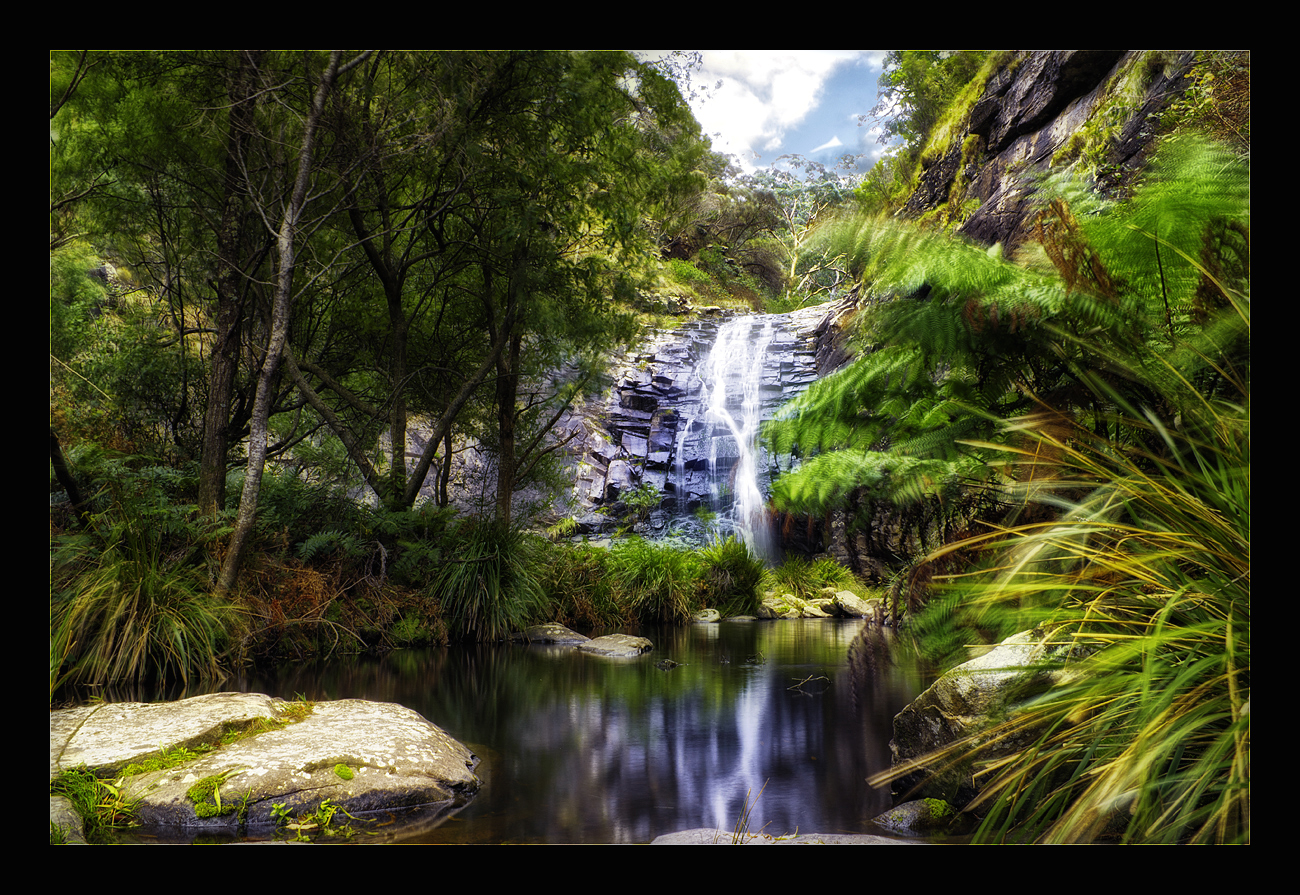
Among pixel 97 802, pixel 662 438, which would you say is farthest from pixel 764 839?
pixel 662 438

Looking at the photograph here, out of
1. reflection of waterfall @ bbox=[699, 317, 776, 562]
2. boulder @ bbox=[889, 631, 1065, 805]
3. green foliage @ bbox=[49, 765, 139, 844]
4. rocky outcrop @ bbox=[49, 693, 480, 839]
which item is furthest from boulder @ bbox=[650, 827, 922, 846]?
reflection of waterfall @ bbox=[699, 317, 776, 562]

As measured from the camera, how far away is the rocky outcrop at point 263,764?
1986 mm

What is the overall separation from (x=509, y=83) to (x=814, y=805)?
5.87m

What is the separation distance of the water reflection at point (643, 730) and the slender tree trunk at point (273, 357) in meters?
0.86

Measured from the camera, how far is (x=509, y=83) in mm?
5863

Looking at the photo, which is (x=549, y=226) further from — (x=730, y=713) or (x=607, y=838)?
(x=607, y=838)

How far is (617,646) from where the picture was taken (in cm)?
595

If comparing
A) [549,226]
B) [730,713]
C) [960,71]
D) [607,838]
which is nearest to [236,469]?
[549,226]

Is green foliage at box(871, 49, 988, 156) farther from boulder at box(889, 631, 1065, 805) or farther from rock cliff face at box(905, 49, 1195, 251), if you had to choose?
boulder at box(889, 631, 1065, 805)

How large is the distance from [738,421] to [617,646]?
7.94 m

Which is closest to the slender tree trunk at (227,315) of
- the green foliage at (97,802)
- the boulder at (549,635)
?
the boulder at (549,635)

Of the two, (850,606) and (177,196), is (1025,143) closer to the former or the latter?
(850,606)

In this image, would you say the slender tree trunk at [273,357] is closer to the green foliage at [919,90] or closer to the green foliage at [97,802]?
the green foliage at [97,802]

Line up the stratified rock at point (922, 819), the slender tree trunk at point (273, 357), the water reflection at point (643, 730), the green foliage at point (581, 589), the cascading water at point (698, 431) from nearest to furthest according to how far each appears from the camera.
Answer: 1. the stratified rock at point (922, 819)
2. the water reflection at point (643, 730)
3. the slender tree trunk at point (273, 357)
4. the green foliage at point (581, 589)
5. the cascading water at point (698, 431)
